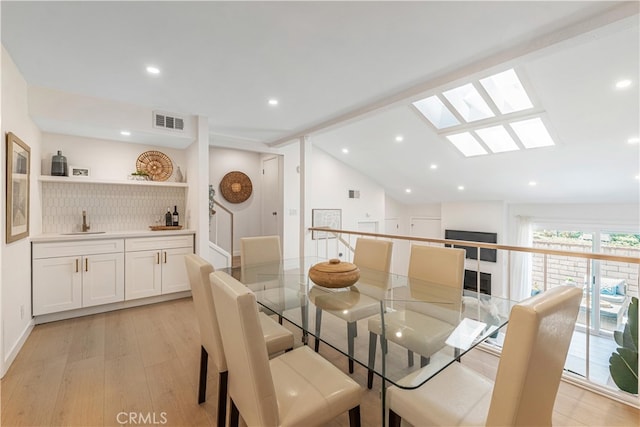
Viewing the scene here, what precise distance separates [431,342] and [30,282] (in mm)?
3717

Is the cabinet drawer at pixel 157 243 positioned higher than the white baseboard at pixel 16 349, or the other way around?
the cabinet drawer at pixel 157 243

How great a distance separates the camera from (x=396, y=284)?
232cm

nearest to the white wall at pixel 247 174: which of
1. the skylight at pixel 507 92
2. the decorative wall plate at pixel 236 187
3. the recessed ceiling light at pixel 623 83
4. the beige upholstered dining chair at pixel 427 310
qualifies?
the decorative wall plate at pixel 236 187

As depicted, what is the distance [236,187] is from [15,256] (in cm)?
371

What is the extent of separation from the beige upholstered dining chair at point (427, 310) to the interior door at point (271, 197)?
3.72m

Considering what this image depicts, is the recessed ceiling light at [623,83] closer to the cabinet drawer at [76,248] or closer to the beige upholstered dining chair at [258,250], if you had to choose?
the beige upholstered dining chair at [258,250]

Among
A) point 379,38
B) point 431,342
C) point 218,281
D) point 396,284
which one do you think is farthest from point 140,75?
point 431,342

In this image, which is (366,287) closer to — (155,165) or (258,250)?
(258,250)

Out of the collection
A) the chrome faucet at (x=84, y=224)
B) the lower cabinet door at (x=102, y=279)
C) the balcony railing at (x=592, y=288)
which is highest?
the chrome faucet at (x=84, y=224)

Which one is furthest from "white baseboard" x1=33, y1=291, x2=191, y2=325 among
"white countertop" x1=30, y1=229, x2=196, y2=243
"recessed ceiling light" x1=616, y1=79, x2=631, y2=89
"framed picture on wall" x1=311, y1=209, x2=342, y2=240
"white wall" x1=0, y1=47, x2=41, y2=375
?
"recessed ceiling light" x1=616, y1=79, x2=631, y2=89

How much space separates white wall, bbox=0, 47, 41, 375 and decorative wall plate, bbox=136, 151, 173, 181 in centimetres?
108

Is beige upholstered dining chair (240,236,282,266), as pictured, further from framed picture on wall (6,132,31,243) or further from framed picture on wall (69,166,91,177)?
framed picture on wall (69,166,91,177)

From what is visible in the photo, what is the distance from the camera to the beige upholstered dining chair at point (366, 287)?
1746mm

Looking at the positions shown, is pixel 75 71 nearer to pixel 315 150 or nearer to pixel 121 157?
pixel 121 157
